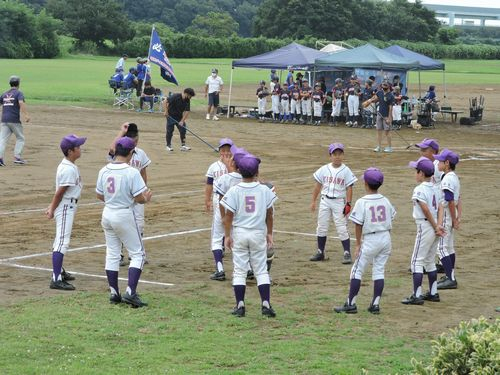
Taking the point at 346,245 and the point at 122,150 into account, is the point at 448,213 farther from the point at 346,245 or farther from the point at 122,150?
the point at 122,150

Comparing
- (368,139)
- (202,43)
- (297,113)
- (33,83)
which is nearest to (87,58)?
(202,43)

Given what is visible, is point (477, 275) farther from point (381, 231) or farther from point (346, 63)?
point (346, 63)

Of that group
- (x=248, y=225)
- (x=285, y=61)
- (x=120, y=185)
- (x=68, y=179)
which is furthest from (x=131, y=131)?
(x=285, y=61)

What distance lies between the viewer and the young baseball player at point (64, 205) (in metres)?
12.4

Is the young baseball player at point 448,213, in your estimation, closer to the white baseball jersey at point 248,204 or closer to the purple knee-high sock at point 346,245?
the purple knee-high sock at point 346,245

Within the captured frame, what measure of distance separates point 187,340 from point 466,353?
4.29m

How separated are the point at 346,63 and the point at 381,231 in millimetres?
27152

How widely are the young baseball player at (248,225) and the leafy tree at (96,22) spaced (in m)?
81.3

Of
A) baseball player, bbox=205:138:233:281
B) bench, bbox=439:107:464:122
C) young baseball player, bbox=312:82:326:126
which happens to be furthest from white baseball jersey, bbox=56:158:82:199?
bench, bbox=439:107:464:122

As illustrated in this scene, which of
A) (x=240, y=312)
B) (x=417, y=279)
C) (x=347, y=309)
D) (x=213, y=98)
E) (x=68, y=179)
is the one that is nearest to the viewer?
(x=240, y=312)

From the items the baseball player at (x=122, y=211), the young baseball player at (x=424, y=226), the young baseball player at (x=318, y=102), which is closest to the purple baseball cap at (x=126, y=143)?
the baseball player at (x=122, y=211)

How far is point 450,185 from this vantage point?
13.0 m

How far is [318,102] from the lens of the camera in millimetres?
38625

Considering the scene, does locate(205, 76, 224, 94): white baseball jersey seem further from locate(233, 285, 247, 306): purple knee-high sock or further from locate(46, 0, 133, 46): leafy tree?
locate(46, 0, 133, 46): leafy tree
